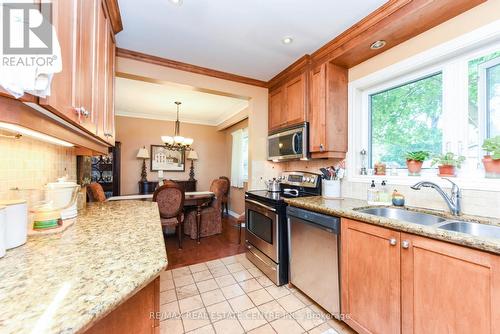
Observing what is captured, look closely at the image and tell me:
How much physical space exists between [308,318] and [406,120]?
192cm

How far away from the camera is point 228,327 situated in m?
1.59

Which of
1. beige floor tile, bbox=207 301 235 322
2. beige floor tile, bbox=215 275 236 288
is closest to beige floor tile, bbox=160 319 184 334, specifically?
beige floor tile, bbox=207 301 235 322

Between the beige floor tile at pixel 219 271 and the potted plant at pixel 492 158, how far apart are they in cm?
237

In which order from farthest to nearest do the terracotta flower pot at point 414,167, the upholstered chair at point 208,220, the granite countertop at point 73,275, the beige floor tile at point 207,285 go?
the upholstered chair at point 208,220 < the beige floor tile at point 207,285 < the terracotta flower pot at point 414,167 < the granite countertop at point 73,275

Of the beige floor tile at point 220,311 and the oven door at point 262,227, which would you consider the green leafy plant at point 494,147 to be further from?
the beige floor tile at point 220,311

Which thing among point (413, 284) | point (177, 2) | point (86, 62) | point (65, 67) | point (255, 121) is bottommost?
point (413, 284)

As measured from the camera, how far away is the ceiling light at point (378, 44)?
181 cm

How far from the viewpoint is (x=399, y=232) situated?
122 centimetres

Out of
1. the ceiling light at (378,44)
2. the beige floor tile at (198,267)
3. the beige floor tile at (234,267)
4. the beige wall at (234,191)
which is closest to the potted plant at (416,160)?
the ceiling light at (378,44)

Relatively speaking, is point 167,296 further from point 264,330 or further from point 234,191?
point 234,191

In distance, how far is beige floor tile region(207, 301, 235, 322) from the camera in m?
1.70

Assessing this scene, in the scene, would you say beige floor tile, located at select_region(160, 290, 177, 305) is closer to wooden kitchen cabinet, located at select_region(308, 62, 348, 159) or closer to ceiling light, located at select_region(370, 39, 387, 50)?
wooden kitchen cabinet, located at select_region(308, 62, 348, 159)

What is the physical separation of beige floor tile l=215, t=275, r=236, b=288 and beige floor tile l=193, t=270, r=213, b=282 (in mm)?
122

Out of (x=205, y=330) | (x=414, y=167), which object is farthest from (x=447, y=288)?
(x=205, y=330)
